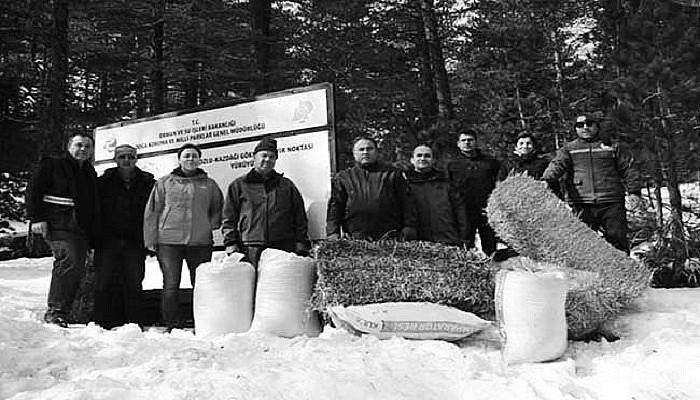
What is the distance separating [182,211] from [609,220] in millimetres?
3719

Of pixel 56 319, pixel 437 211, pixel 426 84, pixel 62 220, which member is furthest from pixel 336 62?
pixel 56 319

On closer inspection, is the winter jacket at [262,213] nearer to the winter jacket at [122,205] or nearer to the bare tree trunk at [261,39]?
the winter jacket at [122,205]

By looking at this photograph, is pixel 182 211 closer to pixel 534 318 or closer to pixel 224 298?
pixel 224 298

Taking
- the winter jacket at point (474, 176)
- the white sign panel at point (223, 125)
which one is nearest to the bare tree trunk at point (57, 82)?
the white sign panel at point (223, 125)

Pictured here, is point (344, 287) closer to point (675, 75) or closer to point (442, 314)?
point (442, 314)

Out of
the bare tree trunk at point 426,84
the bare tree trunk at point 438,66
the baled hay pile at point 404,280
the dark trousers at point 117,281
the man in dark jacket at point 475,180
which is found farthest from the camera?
the bare tree trunk at point 426,84

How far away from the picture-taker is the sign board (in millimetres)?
5891

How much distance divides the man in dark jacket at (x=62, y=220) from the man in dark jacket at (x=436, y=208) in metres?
2.73

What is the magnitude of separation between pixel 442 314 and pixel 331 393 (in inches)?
44.2

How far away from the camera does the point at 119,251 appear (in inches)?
204

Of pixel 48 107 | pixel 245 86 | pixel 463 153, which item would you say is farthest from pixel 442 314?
pixel 245 86

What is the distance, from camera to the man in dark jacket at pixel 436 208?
515 centimetres

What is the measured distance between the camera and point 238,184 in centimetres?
499

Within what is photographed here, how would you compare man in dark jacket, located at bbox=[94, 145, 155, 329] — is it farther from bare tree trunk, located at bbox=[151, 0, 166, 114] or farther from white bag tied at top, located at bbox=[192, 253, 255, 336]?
bare tree trunk, located at bbox=[151, 0, 166, 114]
